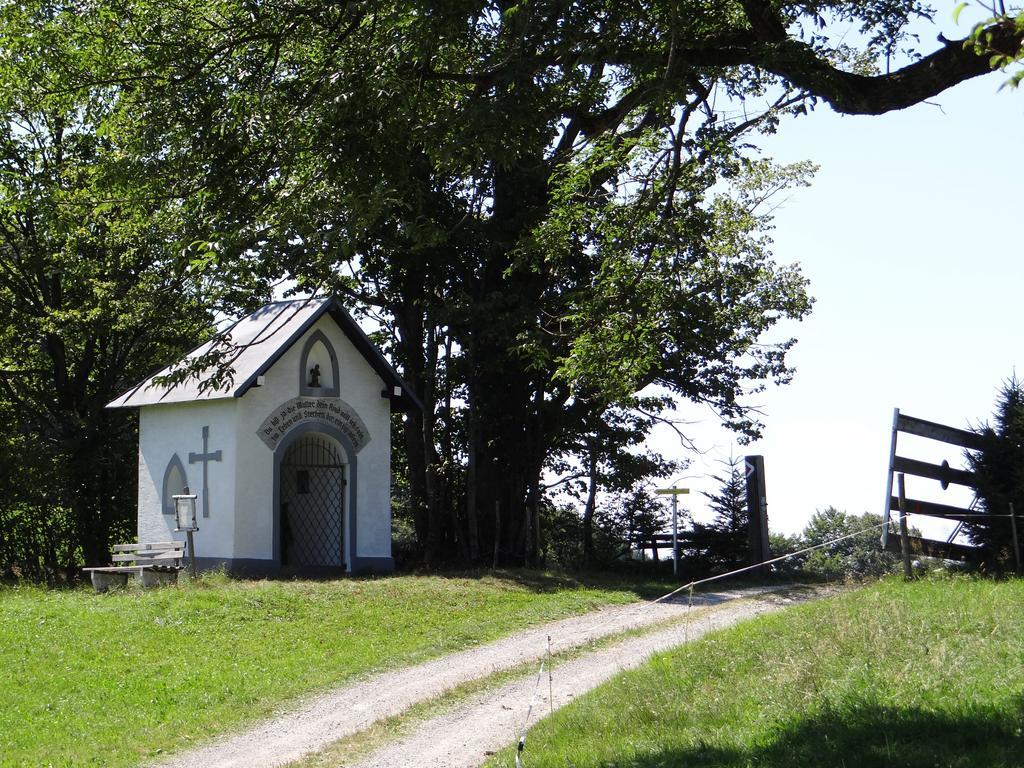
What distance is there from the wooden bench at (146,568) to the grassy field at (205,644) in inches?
23.8

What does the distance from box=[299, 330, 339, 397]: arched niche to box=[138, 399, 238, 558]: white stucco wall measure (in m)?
1.62

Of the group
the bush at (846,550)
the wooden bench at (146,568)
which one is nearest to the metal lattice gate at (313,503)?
the wooden bench at (146,568)

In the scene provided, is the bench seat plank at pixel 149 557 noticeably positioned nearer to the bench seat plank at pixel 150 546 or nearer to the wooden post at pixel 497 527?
the bench seat plank at pixel 150 546

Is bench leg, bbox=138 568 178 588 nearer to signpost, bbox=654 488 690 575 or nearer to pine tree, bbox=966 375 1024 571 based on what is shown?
signpost, bbox=654 488 690 575

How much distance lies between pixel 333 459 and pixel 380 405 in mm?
1562

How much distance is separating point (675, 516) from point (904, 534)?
8.18m

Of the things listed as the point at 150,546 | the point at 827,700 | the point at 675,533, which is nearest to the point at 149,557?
the point at 150,546

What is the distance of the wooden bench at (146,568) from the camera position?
1983cm

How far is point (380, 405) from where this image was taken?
76.0 feet

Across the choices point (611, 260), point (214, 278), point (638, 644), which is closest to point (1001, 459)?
point (638, 644)

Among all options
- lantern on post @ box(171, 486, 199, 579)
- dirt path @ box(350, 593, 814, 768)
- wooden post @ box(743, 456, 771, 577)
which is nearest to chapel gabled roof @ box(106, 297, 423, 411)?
lantern on post @ box(171, 486, 199, 579)

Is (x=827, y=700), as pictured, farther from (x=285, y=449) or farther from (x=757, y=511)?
(x=285, y=449)

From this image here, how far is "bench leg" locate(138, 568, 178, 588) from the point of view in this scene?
19672 millimetres

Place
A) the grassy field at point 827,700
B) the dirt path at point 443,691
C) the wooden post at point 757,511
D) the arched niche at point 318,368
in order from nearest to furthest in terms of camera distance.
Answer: the grassy field at point 827,700, the dirt path at point 443,691, the arched niche at point 318,368, the wooden post at point 757,511
